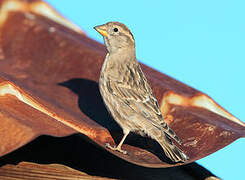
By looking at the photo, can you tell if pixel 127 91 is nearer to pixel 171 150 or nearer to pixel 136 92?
pixel 136 92

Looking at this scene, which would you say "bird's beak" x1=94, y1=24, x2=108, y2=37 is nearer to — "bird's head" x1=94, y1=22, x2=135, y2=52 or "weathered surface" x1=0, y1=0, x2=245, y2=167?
"bird's head" x1=94, y1=22, x2=135, y2=52

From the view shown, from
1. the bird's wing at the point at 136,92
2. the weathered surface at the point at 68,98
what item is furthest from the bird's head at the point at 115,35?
the bird's wing at the point at 136,92

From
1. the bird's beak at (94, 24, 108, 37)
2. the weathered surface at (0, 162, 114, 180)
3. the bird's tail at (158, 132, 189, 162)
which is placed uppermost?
the bird's beak at (94, 24, 108, 37)

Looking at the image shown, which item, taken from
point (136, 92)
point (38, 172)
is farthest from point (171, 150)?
point (136, 92)

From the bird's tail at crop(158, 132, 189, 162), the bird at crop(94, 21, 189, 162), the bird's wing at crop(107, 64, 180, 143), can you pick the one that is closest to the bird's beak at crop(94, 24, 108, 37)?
the bird at crop(94, 21, 189, 162)

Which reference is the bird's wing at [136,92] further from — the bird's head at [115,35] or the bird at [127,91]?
the bird's head at [115,35]

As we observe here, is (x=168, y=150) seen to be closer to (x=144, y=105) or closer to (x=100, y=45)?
(x=144, y=105)
